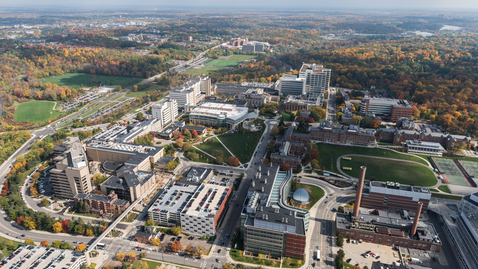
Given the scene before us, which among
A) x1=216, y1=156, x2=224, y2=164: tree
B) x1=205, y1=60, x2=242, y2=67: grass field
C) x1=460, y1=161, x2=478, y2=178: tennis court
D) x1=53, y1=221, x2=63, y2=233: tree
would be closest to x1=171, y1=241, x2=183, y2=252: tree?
x1=53, y1=221, x2=63, y2=233: tree

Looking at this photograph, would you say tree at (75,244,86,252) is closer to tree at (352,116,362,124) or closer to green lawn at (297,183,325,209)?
green lawn at (297,183,325,209)

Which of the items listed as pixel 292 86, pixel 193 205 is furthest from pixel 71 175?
pixel 292 86

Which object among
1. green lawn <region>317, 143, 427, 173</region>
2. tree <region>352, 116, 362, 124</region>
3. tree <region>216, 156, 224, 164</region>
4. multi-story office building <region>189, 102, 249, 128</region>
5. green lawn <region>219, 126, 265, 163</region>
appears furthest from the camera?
tree <region>352, 116, 362, 124</region>

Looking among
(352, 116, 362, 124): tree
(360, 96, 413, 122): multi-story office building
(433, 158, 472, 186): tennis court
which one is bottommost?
(433, 158, 472, 186): tennis court

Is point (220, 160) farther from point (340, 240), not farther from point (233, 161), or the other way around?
point (340, 240)

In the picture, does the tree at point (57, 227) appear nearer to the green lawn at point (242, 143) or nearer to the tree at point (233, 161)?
the tree at point (233, 161)

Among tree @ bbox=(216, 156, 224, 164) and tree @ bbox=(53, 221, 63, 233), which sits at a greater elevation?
tree @ bbox=(216, 156, 224, 164)

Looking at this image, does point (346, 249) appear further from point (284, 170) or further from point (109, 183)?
point (109, 183)
